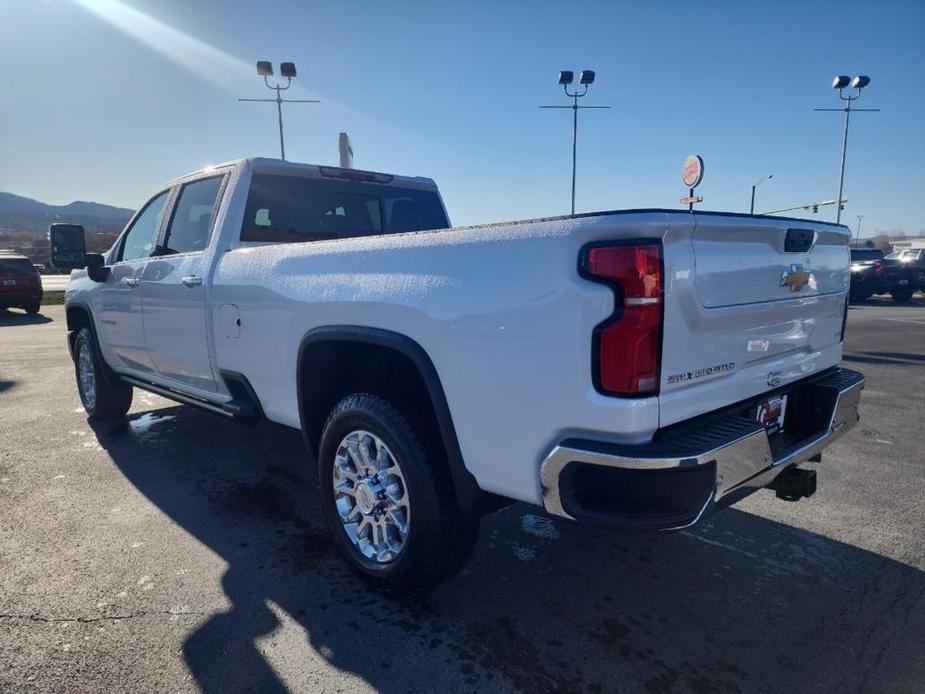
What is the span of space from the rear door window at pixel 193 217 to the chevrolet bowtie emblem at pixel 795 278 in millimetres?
3299

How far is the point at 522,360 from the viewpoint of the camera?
204cm

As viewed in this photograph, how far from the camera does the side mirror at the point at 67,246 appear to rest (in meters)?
4.77

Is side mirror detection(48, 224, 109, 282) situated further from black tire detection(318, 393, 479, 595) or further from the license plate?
the license plate

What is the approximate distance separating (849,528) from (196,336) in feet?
13.2

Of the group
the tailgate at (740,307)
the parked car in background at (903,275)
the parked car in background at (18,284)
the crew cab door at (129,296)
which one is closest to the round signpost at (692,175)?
the tailgate at (740,307)

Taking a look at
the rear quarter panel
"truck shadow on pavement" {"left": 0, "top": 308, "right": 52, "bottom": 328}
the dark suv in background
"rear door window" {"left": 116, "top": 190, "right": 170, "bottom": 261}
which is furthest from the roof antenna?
the dark suv in background

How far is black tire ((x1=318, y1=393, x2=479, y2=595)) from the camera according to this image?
2.47m

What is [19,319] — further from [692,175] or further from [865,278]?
[865,278]

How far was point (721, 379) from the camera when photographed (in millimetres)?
2213

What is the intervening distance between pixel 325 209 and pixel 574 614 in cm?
303

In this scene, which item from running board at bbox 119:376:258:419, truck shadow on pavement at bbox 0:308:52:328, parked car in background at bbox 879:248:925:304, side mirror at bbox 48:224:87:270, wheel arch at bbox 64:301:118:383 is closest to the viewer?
running board at bbox 119:376:258:419

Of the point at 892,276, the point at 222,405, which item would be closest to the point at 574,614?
the point at 222,405

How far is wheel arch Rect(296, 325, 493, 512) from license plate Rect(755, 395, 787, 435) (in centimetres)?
120

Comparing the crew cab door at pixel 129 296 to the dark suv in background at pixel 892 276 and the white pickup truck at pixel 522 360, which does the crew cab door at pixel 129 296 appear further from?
the dark suv in background at pixel 892 276
